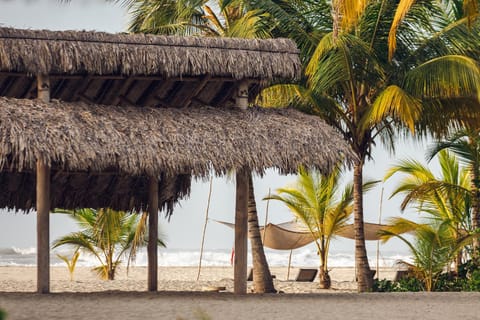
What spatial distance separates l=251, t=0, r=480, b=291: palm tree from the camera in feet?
41.1

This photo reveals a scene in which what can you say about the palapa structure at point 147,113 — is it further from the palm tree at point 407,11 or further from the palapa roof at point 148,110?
the palm tree at point 407,11

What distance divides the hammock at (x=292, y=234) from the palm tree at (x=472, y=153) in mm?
3187

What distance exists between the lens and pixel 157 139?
970 centimetres

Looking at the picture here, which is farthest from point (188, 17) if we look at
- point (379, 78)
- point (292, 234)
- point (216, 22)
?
point (292, 234)

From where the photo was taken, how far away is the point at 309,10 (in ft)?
46.8

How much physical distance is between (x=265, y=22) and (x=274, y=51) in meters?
3.45

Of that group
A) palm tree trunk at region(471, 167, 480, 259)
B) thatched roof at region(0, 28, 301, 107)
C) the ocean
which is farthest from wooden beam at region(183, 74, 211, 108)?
the ocean

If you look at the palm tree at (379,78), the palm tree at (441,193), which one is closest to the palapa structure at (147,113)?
the palm tree at (379,78)

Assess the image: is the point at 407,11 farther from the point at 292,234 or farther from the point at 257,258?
the point at 292,234

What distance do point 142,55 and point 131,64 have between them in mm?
159

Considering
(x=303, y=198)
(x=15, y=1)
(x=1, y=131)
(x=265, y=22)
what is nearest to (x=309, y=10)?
(x=265, y=22)

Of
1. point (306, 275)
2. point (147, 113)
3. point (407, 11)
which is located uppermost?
point (407, 11)

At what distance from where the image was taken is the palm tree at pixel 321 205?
16.1 meters

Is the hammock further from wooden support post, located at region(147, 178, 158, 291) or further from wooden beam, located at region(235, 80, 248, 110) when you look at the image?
wooden beam, located at region(235, 80, 248, 110)
